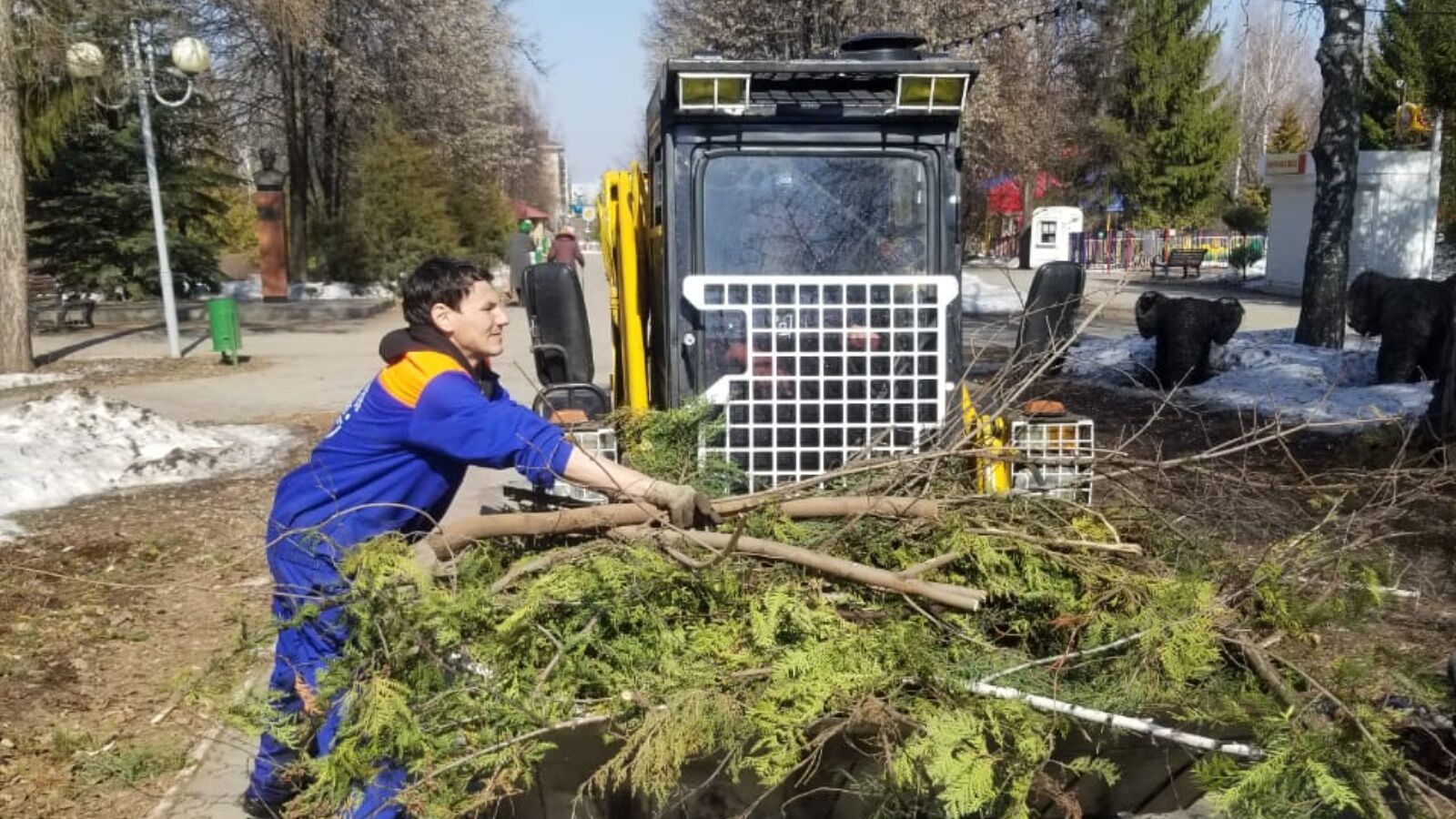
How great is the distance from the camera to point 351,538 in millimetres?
3303

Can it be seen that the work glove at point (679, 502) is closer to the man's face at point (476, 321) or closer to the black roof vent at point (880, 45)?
the man's face at point (476, 321)

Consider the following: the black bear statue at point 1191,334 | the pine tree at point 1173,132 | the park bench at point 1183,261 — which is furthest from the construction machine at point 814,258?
the pine tree at point 1173,132

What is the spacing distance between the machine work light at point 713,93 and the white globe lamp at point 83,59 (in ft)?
40.8

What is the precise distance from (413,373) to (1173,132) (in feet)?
161

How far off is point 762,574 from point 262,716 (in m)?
1.25

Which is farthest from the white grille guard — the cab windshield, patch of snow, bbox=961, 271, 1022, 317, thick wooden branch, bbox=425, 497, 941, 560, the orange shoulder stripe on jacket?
patch of snow, bbox=961, 271, 1022, 317

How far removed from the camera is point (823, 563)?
2996 mm

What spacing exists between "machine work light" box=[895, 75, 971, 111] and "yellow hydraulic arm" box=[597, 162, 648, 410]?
1.36 m

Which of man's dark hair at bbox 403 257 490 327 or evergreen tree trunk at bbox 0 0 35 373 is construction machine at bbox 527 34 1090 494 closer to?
man's dark hair at bbox 403 257 490 327

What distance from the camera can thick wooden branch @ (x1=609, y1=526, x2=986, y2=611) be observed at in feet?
9.65

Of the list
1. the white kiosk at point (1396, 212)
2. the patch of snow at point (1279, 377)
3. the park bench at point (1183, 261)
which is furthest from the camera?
the park bench at point (1183, 261)

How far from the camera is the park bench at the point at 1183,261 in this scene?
1368 inches

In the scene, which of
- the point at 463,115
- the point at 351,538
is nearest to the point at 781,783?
the point at 351,538

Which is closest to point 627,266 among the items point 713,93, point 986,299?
point 713,93
